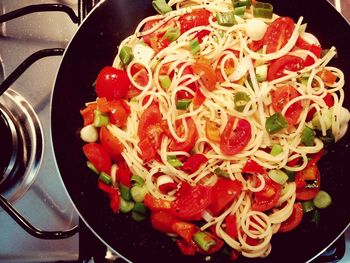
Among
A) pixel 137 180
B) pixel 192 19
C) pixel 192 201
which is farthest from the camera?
pixel 192 19

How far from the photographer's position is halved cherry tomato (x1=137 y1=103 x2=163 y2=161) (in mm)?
2355

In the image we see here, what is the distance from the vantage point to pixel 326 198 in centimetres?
243

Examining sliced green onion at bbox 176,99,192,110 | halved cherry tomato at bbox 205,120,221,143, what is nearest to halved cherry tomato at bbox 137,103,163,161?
sliced green onion at bbox 176,99,192,110

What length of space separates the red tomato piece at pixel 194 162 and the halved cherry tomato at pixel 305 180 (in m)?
0.47

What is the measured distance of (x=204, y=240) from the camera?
232cm

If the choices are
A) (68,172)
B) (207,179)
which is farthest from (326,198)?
(68,172)

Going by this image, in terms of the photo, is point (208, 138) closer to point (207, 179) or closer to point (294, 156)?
point (207, 179)

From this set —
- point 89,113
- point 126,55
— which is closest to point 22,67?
point 89,113

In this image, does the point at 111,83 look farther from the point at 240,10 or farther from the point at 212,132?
the point at 240,10

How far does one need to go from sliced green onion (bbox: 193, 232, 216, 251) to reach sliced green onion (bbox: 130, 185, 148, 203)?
12.0 inches

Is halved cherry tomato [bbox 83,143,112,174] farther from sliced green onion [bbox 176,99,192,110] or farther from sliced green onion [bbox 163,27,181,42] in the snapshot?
sliced green onion [bbox 163,27,181,42]

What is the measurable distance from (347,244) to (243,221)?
68 centimetres

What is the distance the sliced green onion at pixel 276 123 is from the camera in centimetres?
230

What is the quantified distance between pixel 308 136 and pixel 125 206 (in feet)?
3.05
